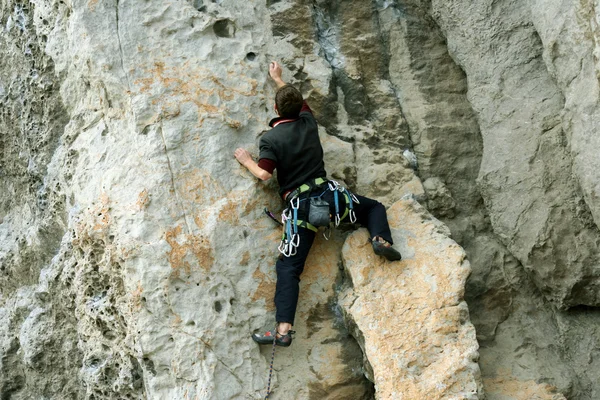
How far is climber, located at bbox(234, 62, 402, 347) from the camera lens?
4.54 m

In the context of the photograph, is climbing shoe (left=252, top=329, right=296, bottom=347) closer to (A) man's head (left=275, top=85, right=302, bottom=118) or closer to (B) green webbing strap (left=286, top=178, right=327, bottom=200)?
(B) green webbing strap (left=286, top=178, right=327, bottom=200)

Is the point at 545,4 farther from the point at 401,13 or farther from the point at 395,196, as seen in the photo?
the point at 395,196

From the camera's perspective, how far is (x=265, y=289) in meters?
4.59

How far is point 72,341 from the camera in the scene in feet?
16.4

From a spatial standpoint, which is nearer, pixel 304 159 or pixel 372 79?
pixel 304 159

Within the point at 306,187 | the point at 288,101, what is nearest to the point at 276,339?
the point at 306,187

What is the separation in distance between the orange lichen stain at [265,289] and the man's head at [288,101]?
103 centimetres

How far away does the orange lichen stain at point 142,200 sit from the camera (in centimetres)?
→ 446

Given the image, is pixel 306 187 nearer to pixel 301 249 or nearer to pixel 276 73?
pixel 301 249

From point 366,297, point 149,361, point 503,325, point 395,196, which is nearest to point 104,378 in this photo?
point 149,361

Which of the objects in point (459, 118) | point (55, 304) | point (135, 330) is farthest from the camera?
point (459, 118)

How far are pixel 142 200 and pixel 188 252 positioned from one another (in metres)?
0.43

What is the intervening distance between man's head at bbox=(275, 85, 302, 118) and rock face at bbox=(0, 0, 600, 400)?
235 millimetres

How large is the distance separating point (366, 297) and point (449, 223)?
1.08 metres
